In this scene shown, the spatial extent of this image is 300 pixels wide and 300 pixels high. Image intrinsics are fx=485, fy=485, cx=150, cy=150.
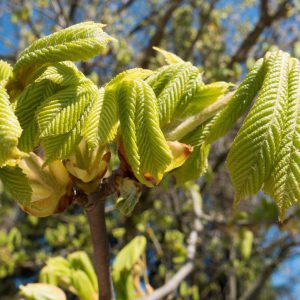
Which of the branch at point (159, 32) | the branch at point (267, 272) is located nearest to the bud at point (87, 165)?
the branch at point (267, 272)

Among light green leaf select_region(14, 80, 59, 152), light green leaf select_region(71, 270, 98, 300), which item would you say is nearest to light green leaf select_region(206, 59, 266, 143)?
light green leaf select_region(14, 80, 59, 152)

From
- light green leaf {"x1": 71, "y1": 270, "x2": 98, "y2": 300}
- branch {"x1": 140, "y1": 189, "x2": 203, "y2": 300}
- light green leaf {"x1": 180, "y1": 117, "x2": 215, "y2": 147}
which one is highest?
light green leaf {"x1": 180, "y1": 117, "x2": 215, "y2": 147}

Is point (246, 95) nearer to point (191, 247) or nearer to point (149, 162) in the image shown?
point (149, 162)

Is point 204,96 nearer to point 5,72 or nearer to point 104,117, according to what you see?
point 104,117

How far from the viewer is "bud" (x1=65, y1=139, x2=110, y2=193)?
3.14ft

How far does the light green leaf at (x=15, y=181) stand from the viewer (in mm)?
846

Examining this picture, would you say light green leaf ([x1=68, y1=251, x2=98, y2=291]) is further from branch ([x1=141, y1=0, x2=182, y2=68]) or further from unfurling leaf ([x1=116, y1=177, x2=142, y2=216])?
branch ([x1=141, y1=0, x2=182, y2=68])

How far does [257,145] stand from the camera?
771 mm

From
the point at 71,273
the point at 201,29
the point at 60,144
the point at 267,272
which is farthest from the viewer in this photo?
the point at 201,29

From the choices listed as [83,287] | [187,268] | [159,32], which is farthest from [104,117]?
[159,32]

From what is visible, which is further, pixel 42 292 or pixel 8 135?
pixel 42 292

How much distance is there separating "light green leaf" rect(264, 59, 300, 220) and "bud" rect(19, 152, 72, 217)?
43 centimetres

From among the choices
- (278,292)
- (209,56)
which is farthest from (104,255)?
(278,292)

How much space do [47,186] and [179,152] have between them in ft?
0.92
